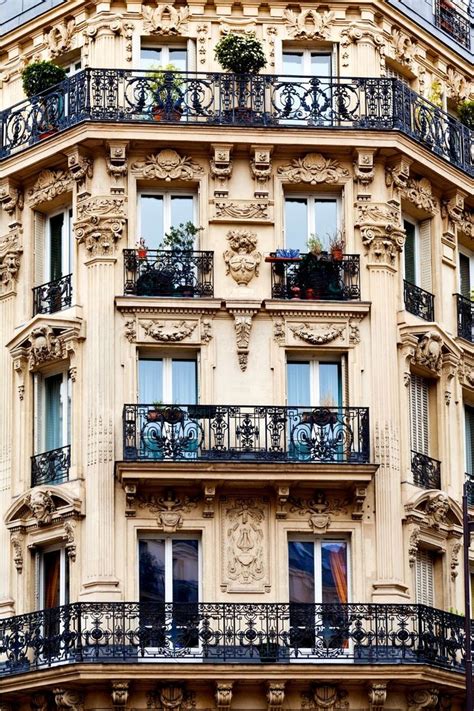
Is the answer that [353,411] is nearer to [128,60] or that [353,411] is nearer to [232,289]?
[232,289]

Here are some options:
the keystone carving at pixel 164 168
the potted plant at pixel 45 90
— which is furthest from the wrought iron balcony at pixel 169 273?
the potted plant at pixel 45 90

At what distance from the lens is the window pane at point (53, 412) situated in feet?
138

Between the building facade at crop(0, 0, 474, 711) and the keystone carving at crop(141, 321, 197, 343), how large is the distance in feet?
0.13

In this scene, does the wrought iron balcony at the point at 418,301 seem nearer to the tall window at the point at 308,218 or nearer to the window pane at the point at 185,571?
the tall window at the point at 308,218

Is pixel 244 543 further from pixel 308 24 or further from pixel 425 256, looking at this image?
pixel 308 24

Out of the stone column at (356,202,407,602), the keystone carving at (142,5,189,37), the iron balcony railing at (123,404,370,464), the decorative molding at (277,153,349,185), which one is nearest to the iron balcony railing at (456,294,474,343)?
the stone column at (356,202,407,602)

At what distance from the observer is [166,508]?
4062cm

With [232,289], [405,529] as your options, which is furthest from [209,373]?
[405,529]

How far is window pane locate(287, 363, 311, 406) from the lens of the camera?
41750 millimetres

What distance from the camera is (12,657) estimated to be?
133 ft

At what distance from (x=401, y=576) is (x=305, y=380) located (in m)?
4.00

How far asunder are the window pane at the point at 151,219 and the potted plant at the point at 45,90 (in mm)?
2226

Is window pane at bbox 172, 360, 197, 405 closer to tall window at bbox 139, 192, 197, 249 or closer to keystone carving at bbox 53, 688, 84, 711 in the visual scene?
tall window at bbox 139, 192, 197, 249

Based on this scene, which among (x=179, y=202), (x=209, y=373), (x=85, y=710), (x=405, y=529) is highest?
(x=179, y=202)
